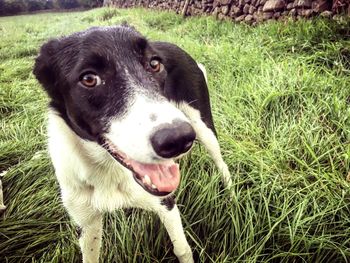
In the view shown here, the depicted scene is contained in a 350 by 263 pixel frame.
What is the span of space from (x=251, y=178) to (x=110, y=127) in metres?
1.20

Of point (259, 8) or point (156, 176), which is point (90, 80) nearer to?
point (156, 176)

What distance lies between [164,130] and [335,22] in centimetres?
346

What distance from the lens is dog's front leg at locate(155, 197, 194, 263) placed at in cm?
193

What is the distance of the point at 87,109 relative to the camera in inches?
62.9

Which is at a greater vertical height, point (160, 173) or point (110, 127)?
point (110, 127)

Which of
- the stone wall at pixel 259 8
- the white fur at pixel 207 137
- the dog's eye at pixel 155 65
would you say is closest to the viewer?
the dog's eye at pixel 155 65

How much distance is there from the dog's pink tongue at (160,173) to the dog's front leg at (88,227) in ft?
1.90

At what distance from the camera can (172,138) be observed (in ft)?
4.05

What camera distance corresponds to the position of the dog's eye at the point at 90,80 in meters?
1.57

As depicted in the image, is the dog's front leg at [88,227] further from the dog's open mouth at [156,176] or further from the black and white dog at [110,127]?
the dog's open mouth at [156,176]

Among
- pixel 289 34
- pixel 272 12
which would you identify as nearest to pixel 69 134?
pixel 289 34

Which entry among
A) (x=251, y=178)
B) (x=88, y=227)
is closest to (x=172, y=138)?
(x=88, y=227)

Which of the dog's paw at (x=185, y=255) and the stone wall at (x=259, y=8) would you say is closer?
the dog's paw at (x=185, y=255)

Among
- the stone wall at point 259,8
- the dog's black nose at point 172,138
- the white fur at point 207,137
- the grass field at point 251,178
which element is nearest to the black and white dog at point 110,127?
the dog's black nose at point 172,138
